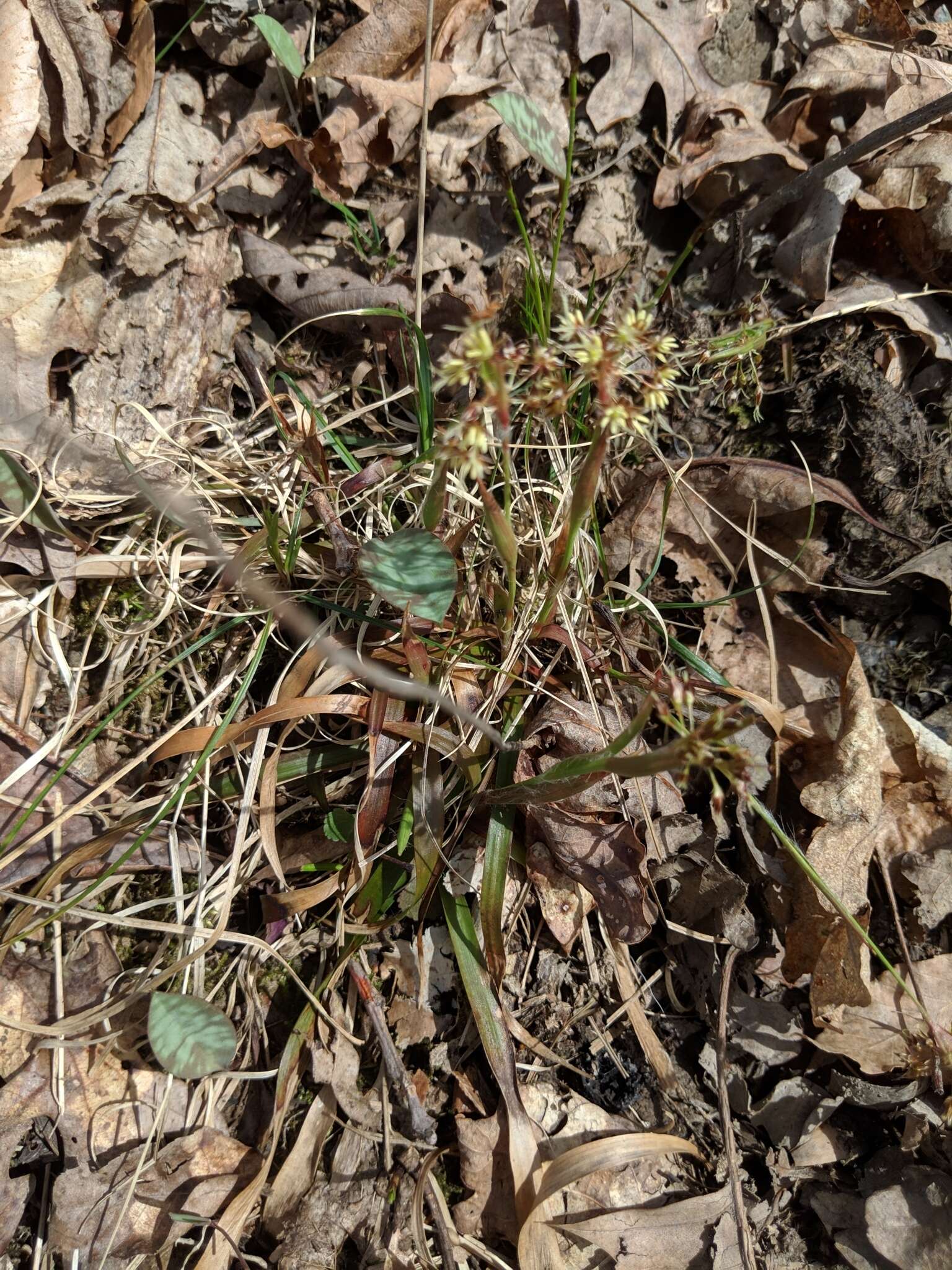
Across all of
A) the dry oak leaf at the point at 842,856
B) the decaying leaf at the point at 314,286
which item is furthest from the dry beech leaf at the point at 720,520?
the decaying leaf at the point at 314,286

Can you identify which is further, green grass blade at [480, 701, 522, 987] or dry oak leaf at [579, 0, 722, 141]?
dry oak leaf at [579, 0, 722, 141]

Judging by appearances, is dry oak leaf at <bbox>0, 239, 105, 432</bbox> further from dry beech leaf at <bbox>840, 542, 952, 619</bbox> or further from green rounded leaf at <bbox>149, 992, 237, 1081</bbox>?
dry beech leaf at <bbox>840, 542, 952, 619</bbox>

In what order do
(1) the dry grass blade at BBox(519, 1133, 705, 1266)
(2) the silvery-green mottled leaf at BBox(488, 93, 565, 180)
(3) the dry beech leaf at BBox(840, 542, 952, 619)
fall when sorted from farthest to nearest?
(3) the dry beech leaf at BBox(840, 542, 952, 619) < (1) the dry grass blade at BBox(519, 1133, 705, 1266) < (2) the silvery-green mottled leaf at BBox(488, 93, 565, 180)

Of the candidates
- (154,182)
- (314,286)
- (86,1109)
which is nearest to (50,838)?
(86,1109)

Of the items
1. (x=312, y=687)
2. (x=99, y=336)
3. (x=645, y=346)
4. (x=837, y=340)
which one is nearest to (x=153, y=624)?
(x=312, y=687)

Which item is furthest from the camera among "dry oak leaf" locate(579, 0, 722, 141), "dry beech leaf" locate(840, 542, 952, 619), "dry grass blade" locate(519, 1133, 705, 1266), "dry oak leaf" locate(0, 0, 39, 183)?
"dry oak leaf" locate(579, 0, 722, 141)

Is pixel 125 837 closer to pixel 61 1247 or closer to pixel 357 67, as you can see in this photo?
pixel 61 1247

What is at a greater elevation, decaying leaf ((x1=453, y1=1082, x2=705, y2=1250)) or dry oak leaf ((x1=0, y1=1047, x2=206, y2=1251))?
dry oak leaf ((x1=0, y1=1047, x2=206, y2=1251))

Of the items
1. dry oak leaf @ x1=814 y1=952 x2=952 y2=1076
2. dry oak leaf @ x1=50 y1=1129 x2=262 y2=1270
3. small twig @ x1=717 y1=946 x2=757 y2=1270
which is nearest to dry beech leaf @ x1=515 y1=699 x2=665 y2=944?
small twig @ x1=717 y1=946 x2=757 y2=1270
